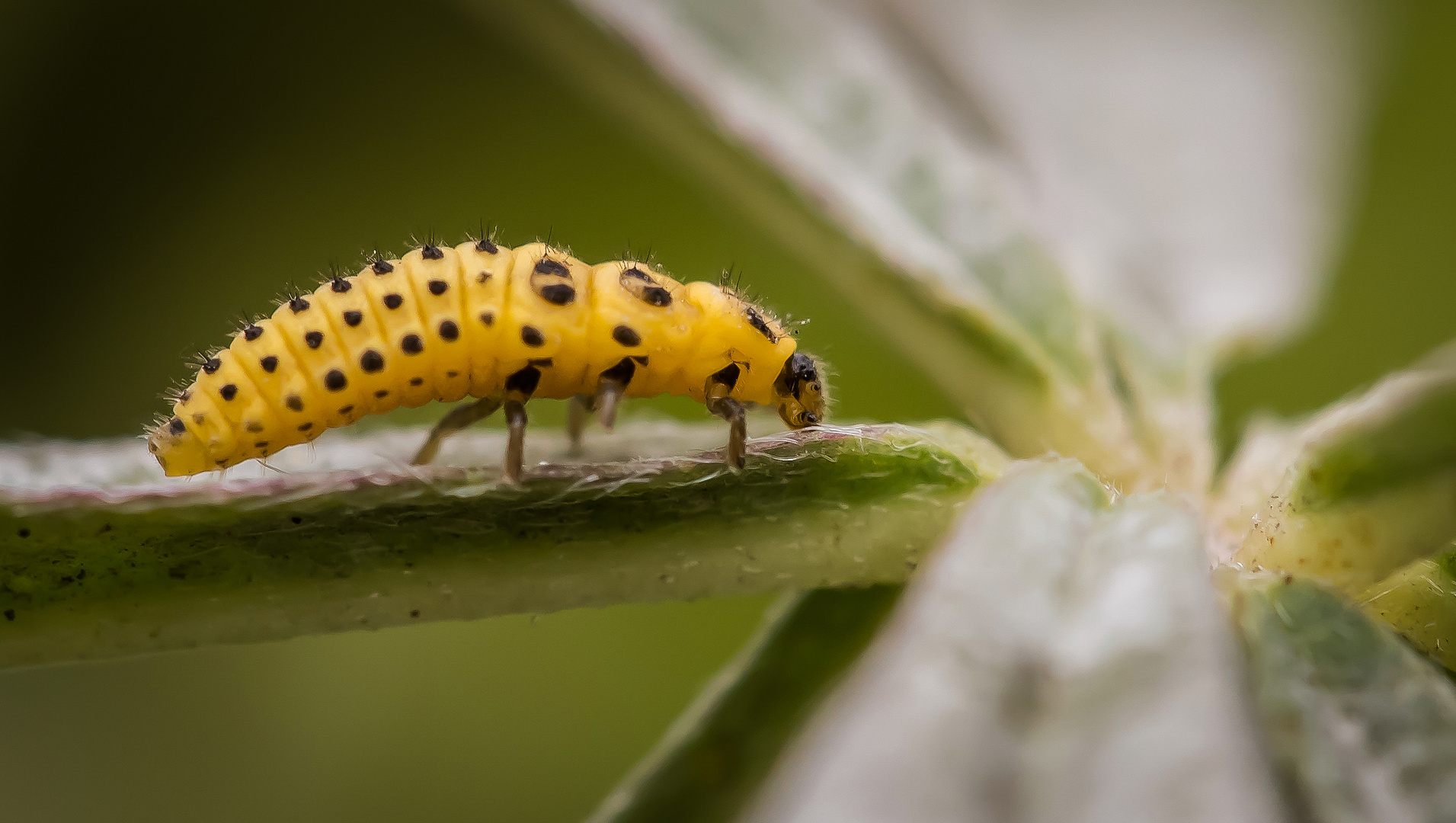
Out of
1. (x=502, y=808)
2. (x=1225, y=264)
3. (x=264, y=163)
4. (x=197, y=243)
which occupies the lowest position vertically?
(x=502, y=808)

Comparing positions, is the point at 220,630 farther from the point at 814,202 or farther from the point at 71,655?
the point at 814,202

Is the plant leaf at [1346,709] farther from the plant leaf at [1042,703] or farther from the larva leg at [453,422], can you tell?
the larva leg at [453,422]

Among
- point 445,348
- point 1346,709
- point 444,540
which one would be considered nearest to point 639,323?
point 445,348

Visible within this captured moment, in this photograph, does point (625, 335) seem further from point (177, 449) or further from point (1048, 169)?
point (1048, 169)

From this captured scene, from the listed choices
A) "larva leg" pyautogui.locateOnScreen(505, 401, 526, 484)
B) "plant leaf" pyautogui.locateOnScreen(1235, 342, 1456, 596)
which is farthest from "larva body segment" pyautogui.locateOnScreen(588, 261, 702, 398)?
"plant leaf" pyautogui.locateOnScreen(1235, 342, 1456, 596)

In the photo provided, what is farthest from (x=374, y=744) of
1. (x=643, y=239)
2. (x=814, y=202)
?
(x=814, y=202)

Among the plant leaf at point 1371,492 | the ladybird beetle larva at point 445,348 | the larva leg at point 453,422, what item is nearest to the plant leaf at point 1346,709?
the plant leaf at point 1371,492

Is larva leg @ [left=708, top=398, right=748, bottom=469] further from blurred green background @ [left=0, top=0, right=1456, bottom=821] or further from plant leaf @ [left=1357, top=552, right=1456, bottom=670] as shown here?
blurred green background @ [left=0, top=0, right=1456, bottom=821]
